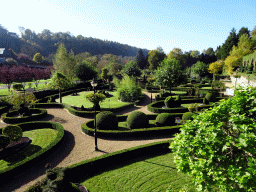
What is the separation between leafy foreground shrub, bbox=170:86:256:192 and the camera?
13.6ft

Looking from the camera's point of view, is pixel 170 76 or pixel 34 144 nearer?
pixel 34 144

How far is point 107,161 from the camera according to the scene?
10984 mm

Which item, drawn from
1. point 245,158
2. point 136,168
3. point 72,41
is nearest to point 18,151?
point 136,168

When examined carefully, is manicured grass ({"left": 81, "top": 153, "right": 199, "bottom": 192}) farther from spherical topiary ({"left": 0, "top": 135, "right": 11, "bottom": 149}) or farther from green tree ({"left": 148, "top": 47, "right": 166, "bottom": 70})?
green tree ({"left": 148, "top": 47, "right": 166, "bottom": 70})

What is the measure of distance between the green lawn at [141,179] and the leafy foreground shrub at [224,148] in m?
3.81

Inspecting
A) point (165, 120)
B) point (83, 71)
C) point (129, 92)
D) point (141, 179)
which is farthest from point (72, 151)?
point (83, 71)

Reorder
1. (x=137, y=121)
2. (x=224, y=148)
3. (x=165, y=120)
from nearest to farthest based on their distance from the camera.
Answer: (x=224, y=148), (x=137, y=121), (x=165, y=120)

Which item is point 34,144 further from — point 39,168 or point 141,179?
point 141,179

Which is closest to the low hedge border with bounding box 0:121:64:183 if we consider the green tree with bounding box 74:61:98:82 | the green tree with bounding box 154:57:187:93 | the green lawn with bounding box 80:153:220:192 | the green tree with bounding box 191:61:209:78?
the green lawn with bounding box 80:153:220:192

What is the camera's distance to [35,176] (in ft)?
32.6

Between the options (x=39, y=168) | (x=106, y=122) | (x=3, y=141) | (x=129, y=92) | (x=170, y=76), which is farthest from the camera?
(x=170, y=76)

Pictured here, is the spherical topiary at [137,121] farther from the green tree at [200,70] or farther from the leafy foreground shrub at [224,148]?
the green tree at [200,70]

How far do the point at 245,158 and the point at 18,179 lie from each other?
12275mm

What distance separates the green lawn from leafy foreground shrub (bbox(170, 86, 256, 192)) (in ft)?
→ 12.5
